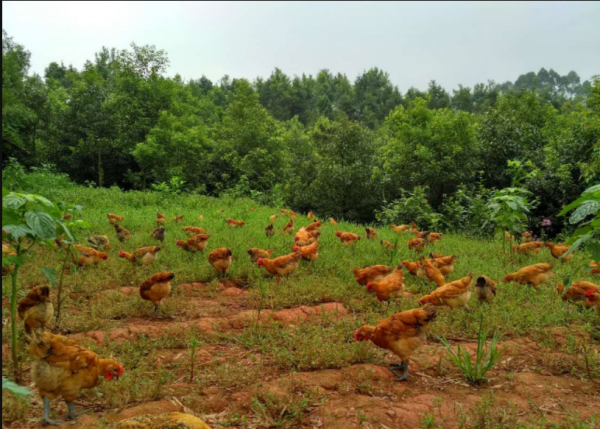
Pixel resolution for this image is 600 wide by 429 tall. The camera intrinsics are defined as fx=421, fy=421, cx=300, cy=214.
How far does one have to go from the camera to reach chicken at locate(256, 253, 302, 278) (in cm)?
680

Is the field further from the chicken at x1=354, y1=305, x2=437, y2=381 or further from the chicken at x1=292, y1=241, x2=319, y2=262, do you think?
the chicken at x1=354, y1=305, x2=437, y2=381

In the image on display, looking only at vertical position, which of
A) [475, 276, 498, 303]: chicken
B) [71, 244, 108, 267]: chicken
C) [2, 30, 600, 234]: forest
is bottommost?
[475, 276, 498, 303]: chicken

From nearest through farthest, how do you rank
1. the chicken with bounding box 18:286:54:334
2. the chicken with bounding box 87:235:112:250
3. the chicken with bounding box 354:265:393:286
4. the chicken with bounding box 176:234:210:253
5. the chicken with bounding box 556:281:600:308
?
the chicken with bounding box 18:286:54:334, the chicken with bounding box 556:281:600:308, the chicken with bounding box 354:265:393:286, the chicken with bounding box 87:235:112:250, the chicken with bounding box 176:234:210:253

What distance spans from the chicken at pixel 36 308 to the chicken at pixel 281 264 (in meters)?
3.23

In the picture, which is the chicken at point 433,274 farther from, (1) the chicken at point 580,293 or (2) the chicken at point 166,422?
(2) the chicken at point 166,422

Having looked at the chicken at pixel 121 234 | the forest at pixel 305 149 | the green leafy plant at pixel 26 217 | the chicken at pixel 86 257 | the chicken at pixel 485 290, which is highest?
the forest at pixel 305 149

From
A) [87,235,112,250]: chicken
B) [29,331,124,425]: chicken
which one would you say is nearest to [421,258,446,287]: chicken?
[29,331,124,425]: chicken

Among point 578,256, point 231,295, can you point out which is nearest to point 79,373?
point 231,295

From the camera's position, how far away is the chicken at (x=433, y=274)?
256 inches

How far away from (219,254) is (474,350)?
13.0 feet

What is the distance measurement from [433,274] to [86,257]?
5.53m

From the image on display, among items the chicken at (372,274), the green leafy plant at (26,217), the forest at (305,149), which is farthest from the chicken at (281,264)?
the forest at (305,149)

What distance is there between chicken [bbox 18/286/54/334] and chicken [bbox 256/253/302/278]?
127 inches

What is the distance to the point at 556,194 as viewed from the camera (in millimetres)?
14977
